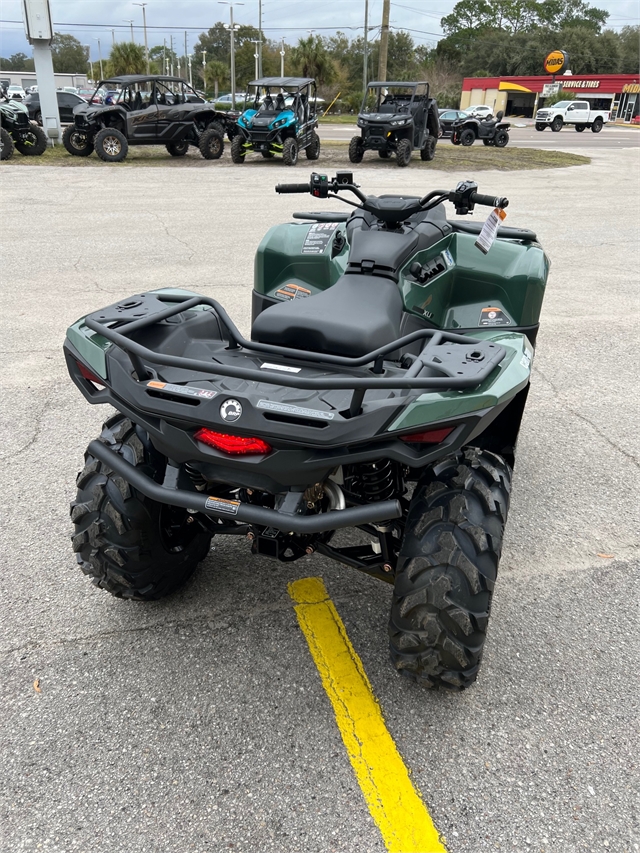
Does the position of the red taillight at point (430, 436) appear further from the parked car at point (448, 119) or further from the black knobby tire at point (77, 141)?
the parked car at point (448, 119)

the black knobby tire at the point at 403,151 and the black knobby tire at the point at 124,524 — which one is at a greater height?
the black knobby tire at the point at 403,151

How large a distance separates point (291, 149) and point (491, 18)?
4348 inches

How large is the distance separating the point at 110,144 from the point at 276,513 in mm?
17060

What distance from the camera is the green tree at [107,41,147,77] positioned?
62031mm

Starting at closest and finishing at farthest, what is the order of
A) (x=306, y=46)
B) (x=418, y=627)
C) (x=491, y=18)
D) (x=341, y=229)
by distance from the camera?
(x=418, y=627), (x=341, y=229), (x=306, y=46), (x=491, y=18)

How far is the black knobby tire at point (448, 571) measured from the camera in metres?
2.09

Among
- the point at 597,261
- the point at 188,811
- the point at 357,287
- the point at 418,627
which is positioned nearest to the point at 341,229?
the point at 357,287

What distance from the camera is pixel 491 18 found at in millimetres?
108438

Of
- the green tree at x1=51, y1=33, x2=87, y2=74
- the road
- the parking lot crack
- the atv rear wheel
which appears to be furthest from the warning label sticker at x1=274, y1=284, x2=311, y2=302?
the green tree at x1=51, y1=33, x2=87, y2=74

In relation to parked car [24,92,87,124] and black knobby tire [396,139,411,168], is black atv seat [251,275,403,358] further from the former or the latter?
parked car [24,92,87,124]

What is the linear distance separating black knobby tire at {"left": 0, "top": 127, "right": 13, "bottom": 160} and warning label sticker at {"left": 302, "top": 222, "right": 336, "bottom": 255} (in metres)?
15.5

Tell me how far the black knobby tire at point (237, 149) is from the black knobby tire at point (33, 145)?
4616mm

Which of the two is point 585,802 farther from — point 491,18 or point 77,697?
point 491,18

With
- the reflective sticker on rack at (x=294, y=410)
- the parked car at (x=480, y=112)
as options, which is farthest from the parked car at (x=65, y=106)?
the reflective sticker on rack at (x=294, y=410)
